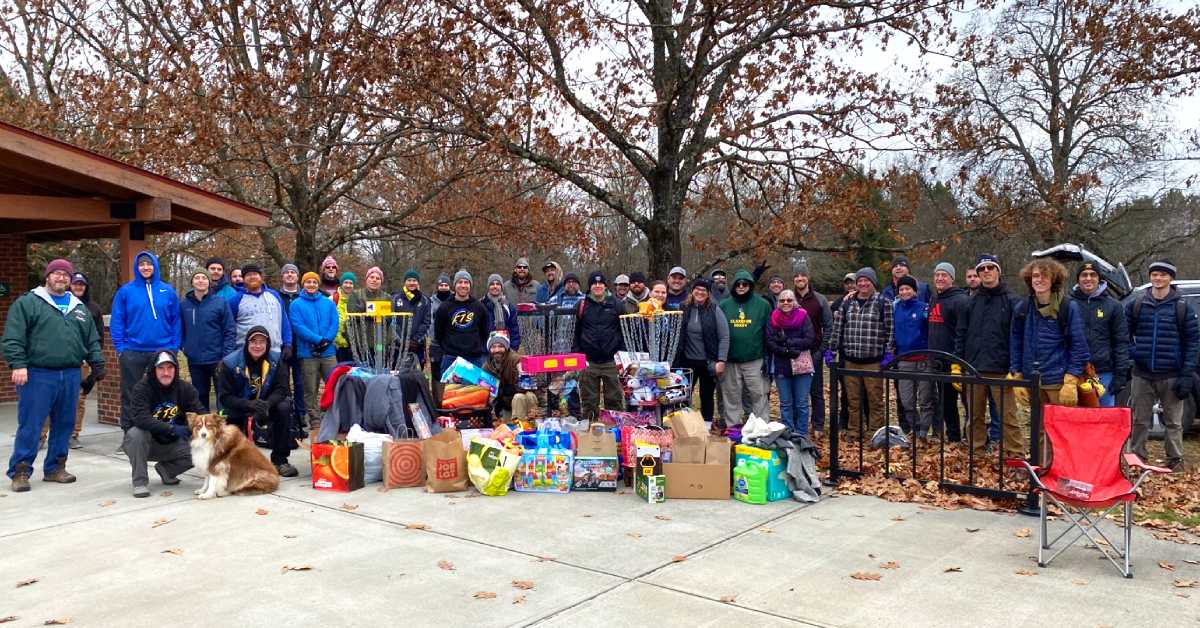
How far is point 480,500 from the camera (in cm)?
664

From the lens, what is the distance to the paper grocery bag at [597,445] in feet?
23.0

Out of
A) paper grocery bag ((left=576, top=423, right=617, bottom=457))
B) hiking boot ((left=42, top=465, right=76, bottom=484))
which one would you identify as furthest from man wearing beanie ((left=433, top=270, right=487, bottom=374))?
hiking boot ((left=42, top=465, right=76, bottom=484))

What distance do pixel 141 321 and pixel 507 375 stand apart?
11.9 feet

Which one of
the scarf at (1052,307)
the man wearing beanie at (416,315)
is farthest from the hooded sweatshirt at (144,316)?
the scarf at (1052,307)

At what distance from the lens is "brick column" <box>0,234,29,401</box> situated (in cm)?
1252

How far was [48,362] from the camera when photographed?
7117mm

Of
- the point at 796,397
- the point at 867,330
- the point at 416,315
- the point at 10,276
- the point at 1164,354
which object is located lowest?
the point at 796,397

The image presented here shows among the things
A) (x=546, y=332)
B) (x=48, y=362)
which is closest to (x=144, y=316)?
(x=48, y=362)

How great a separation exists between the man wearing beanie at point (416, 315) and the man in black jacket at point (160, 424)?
9.34 feet

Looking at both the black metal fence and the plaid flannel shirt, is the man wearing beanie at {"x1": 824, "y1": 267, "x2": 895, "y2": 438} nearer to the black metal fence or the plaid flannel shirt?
the plaid flannel shirt

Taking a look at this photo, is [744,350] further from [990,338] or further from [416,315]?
[416,315]

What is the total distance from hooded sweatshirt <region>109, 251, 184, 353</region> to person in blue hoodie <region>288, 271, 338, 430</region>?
1.51 m

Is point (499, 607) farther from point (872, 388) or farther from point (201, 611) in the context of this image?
point (872, 388)

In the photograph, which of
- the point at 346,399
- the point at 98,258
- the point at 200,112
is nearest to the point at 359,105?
the point at 200,112
